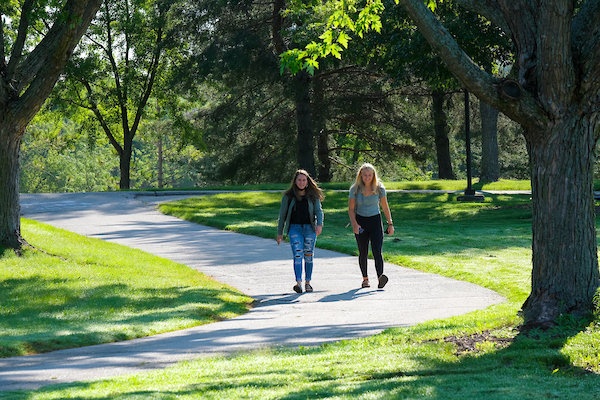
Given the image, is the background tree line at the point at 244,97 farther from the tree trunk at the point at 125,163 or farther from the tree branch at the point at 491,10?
the tree branch at the point at 491,10

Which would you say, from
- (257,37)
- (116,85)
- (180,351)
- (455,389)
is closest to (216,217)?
(257,37)

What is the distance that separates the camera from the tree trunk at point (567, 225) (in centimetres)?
664

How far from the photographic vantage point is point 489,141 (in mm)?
31297

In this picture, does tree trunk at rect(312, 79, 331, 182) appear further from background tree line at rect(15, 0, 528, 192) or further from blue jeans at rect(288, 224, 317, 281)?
blue jeans at rect(288, 224, 317, 281)

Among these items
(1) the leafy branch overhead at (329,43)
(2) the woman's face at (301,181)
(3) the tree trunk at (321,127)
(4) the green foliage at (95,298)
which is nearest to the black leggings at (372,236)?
(2) the woman's face at (301,181)

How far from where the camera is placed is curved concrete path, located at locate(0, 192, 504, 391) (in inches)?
246

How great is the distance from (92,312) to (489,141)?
2563 cm

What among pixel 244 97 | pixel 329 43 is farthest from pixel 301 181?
pixel 244 97

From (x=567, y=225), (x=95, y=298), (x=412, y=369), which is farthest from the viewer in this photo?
(x=95, y=298)

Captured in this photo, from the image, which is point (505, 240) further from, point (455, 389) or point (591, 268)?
point (455, 389)

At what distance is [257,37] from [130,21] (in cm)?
1040

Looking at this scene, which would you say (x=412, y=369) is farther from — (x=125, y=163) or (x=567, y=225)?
(x=125, y=163)

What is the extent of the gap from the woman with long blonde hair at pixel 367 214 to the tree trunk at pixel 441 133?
24.5 m

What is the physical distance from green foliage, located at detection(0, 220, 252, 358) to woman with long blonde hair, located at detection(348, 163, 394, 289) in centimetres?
194
